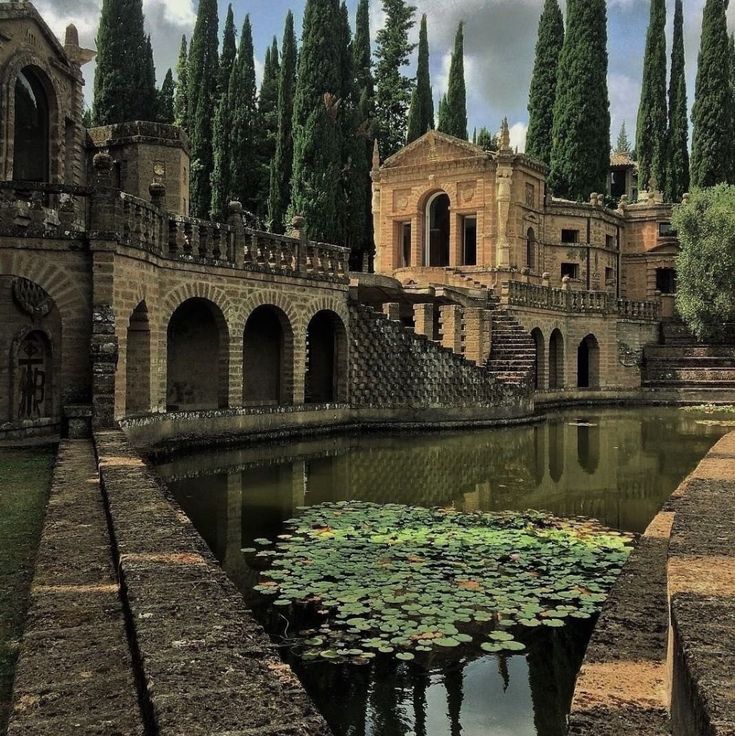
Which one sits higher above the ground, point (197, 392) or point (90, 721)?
point (197, 392)

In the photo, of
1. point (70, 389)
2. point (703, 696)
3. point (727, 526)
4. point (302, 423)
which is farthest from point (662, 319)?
point (703, 696)

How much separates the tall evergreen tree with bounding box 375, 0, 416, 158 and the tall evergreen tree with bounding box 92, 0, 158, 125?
Answer: 16.7 metres

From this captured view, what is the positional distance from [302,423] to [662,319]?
26301 millimetres

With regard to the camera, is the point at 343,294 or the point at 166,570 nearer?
the point at 166,570

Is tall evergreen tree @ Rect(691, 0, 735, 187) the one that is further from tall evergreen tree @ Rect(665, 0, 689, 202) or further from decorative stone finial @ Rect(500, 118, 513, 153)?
decorative stone finial @ Rect(500, 118, 513, 153)

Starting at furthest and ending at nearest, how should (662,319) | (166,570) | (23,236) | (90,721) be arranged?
(662,319)
(23,236)
(166,570)
(90,721)

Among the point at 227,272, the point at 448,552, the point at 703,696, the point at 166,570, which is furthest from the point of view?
the point at 227,272

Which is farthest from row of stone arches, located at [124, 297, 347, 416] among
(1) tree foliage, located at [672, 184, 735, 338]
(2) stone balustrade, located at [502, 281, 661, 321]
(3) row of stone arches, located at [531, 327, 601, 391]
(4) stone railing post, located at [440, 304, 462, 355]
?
(1) tree foliage, located at [672, 184, 735, 338]

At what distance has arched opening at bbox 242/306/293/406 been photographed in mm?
20672

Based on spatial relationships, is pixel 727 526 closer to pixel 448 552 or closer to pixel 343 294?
pixel 448 552

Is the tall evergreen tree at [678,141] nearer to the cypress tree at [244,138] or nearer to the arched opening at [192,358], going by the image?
the cypress tree at [244,138]

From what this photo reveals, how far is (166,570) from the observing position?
4.87 metres

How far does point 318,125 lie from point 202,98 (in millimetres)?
9679

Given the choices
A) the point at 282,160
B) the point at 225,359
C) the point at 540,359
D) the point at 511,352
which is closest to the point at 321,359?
the point at 225,359
